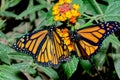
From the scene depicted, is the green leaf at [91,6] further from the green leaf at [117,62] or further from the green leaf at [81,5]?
the green leaf at [117,62]

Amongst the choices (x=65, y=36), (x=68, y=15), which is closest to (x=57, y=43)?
(x=65, y=36)

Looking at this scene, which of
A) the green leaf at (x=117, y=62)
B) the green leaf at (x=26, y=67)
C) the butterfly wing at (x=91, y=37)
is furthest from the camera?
the green leaf at (x=117, y=62)

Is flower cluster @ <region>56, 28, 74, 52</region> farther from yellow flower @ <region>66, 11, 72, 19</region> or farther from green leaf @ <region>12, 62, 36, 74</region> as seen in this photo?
green leaf @ <region>12, 62, 36, 74</region>

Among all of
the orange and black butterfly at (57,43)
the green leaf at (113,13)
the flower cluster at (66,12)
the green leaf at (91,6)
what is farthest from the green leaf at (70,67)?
the green leaf at (91,6)

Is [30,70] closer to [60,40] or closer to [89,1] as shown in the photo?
[60,40]

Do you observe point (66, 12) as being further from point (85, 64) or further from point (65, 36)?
point (85, 64)

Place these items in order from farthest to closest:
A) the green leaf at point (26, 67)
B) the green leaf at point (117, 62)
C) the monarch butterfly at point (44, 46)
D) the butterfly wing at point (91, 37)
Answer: the green leaf at point (117, 62)
the green leaf at point (26, 67)
the monarch butterfly at point (44, 46)
the butterfly wing at point (91, 37)
